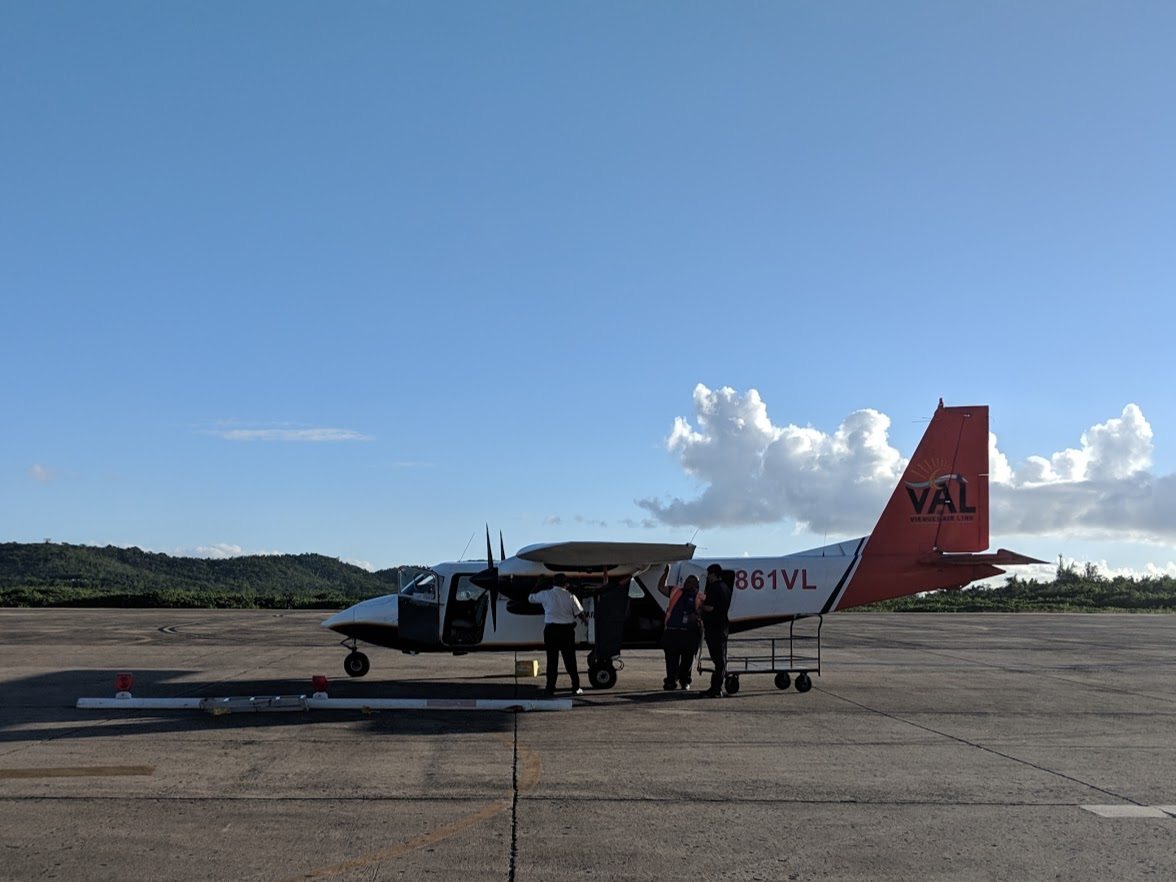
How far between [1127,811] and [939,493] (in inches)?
411

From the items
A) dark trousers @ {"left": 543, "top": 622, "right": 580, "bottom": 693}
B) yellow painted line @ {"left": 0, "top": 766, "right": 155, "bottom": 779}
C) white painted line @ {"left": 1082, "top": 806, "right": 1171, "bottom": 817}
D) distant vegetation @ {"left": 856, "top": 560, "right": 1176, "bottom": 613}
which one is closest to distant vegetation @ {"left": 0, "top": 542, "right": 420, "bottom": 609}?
distant vegetation @ {"left": 856, "top": 560, "right": 1176, "bottom": 613}

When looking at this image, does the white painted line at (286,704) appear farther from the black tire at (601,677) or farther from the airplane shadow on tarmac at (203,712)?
the black tire at (601,677)

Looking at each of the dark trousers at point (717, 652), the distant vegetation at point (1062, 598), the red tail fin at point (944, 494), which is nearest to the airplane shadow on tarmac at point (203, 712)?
the dark trousers at point (717, 652)

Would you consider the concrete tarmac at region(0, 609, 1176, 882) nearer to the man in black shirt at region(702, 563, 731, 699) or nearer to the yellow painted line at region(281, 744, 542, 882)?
the yellow painted line at region(281, 744, 542, 882)

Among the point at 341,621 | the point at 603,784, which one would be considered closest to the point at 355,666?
the point at 341,621

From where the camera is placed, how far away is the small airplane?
1653cm

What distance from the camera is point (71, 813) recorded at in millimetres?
7555

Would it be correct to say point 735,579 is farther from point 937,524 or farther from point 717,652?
point 937,524

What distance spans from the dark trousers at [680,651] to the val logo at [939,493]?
5208 millimetres

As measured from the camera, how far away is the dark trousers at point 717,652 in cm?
1518

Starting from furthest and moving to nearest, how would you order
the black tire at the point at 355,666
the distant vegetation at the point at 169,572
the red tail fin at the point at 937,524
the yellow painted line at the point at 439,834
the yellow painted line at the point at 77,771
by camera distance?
the distant vegetation at the point at 169,572, the red tail fin at the point at 937,524, the black tire at the point at 355,666, the yellow painted line at the point at 77,771, the yellow painted line at the point at 439,834

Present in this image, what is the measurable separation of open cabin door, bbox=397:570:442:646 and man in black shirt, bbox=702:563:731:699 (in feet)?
15.0

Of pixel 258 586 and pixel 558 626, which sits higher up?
pixel 558 626

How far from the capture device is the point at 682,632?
15.7m
